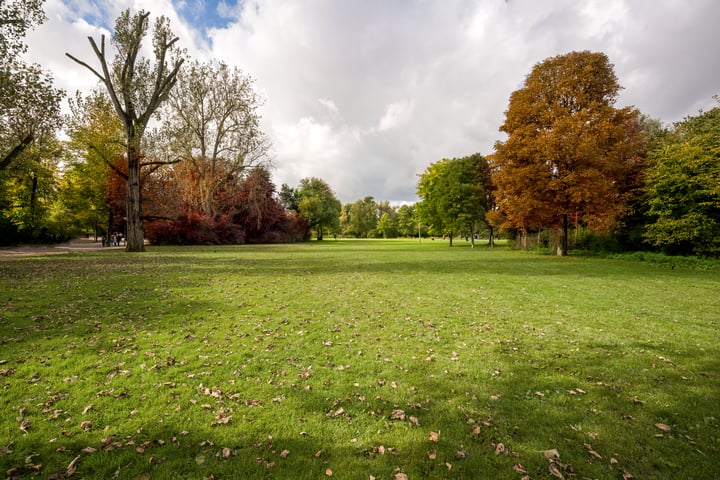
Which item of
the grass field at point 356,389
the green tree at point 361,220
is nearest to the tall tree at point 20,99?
the grass field at point 356,389

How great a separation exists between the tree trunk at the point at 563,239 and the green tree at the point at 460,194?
14151mm

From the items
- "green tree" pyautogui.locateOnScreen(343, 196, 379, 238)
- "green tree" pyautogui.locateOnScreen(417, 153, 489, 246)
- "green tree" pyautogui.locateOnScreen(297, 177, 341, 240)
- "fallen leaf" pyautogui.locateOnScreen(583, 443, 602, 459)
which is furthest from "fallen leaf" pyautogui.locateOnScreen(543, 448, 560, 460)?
"green tree" pyautogui.locateOnScreen(343, 196, 379, 238)

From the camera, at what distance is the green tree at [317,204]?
6894cm

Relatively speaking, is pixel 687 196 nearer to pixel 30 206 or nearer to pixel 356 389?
pixel 356 389

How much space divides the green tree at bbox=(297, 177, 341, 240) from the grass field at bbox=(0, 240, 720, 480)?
60082 millimetres

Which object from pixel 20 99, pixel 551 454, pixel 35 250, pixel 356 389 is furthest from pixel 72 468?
pixel 35 250

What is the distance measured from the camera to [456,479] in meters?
2.95

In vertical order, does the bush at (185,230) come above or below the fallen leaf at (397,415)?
above

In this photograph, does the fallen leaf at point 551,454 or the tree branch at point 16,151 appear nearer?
the fallen leaf at point 551,454

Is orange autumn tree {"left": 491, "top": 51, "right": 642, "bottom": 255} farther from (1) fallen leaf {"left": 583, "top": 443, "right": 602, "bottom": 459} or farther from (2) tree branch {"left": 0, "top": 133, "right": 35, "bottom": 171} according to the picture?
(2) tree branch {"left": 0, "top": 133, "right": 35, "bottom": 171}

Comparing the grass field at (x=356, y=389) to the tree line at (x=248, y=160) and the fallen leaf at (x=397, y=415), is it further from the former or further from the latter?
the tree line at (x=248, y=160)

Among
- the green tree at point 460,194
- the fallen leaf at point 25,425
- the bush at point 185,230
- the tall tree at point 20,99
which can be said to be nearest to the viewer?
the fallen leaf at point 25,425

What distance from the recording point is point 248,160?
128ft

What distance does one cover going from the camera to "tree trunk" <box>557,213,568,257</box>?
24.0 meters
